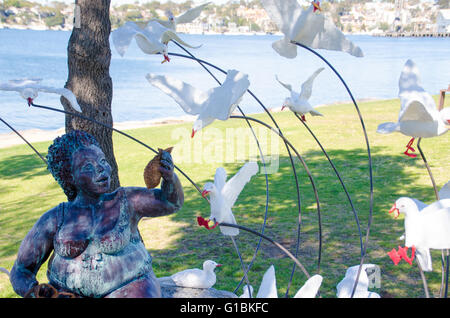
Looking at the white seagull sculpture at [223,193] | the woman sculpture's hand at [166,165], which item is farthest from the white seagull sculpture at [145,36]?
the white seagull sculpture at [223,193]

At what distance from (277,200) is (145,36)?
16.8 ft

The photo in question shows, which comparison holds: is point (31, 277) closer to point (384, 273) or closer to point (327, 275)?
point (327, 275)

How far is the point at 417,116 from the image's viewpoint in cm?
205

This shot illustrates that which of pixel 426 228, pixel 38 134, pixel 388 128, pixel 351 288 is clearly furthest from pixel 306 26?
pixel 38 134

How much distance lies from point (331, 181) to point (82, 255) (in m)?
6.19

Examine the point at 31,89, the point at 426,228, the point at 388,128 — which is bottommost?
the point at 426,228

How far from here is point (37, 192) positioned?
8.21 m

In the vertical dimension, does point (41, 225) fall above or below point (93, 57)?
below

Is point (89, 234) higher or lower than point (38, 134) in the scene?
higher

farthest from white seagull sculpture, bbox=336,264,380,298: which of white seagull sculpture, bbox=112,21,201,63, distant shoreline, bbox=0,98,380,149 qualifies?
distant shoreline, bbox=0,98,380,149

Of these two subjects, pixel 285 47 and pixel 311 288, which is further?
pixel 285 47

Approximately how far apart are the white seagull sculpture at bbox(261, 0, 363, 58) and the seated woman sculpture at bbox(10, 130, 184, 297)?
811 mm

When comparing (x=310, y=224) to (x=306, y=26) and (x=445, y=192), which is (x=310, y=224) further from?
(x=306, y=26)
